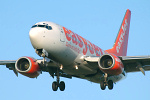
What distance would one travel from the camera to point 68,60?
31.3 metres

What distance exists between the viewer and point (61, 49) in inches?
1183

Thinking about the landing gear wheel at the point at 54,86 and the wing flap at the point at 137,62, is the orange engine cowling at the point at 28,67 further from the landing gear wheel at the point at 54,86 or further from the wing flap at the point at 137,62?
the wing flap at the point at 137,62

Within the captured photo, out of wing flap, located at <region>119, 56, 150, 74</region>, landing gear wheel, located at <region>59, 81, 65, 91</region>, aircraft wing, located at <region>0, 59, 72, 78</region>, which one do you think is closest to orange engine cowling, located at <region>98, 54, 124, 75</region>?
Answer: wing flap, located at <region>119, 56, 150, 74</region>

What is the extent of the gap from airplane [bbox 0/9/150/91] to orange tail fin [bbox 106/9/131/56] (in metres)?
7.89

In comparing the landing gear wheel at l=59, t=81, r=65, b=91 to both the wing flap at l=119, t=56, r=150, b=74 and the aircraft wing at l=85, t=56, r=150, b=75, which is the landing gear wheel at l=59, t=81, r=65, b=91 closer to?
the aircraft wing at l=85, t=56, r=150, b=75

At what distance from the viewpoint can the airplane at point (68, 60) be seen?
29469 millimetres

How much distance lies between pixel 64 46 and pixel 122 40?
19.4 m

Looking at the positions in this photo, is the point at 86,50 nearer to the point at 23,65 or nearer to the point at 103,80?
the point at 103,80

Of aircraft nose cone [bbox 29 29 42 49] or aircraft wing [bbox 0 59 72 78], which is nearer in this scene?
aircraft nose cone [bbox 29 29 42 49]

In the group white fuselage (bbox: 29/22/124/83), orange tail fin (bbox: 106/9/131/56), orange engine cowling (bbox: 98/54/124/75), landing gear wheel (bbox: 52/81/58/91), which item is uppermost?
orange tail fin (bbox: 106/9/131/56)

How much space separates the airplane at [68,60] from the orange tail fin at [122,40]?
25.9ft

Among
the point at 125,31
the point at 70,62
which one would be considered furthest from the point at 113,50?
the point at 70,62

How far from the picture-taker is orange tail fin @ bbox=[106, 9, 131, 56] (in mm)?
45800

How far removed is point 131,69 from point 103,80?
13.2 ft
